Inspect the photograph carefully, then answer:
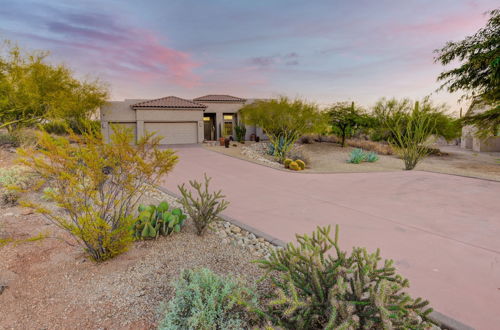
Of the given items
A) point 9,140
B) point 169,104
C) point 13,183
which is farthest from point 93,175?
point 169,104

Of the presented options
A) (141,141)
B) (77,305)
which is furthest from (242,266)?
(141,141)

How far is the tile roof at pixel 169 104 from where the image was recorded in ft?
85.8

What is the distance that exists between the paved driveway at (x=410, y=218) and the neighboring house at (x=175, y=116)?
1659 centimetres

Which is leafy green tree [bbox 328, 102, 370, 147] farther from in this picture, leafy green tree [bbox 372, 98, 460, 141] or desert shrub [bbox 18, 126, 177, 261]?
desert shrub [bbox 18, 126, 177, 261]

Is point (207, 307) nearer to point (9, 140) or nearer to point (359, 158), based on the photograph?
point (359, 158)

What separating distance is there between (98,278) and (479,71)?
27380 millimetres

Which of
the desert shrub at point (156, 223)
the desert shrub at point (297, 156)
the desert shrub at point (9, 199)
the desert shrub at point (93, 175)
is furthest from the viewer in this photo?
the desert shrub at point (297, 156)

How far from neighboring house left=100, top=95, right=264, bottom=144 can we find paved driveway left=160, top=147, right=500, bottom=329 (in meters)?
16.6

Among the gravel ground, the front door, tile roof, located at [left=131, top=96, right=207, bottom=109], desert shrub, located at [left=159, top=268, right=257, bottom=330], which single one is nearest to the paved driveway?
the gravel ground

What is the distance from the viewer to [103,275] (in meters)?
3.61

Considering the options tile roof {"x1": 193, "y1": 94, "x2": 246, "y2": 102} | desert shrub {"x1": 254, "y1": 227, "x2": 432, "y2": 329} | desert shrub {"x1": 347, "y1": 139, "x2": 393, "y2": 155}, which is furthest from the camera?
tile roof {"x1": 193, "y1": 94, "x2": 246, "y2": 102}

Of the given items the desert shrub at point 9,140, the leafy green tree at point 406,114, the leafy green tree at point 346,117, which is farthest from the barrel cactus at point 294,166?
the desert shrub at point 9,140

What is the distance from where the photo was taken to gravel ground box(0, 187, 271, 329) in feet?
9.36

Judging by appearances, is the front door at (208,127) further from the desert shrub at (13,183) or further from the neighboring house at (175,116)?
the desert shrub at (13,183)
